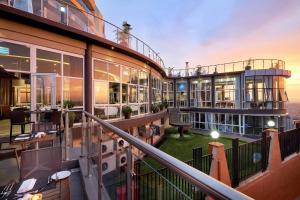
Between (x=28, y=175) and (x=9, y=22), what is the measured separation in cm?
609

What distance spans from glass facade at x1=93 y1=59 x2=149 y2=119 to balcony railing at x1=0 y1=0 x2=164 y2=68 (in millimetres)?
1775

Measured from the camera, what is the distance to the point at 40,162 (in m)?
3.32

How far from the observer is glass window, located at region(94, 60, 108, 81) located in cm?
993

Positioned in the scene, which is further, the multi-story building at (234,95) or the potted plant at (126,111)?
the multi-story building at (234,95)

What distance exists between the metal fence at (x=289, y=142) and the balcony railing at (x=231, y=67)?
12091 millimetres

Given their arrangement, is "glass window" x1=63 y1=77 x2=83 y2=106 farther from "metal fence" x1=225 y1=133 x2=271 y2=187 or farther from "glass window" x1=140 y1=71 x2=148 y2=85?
"metal fence" x1=225 y1=133 x2=271 y2=187

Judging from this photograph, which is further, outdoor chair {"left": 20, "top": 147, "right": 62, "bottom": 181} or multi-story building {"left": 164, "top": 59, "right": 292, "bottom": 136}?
multi-story building {"left": 164, "top": 59, "right": 292, "bottom": 136}

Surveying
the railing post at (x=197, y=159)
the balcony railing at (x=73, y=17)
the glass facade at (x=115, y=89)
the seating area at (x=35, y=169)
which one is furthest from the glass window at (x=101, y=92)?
the railing post at (x=197, y=159)

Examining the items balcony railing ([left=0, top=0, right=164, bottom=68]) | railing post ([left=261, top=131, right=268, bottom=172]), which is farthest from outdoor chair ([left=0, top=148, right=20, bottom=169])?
railing post ([left=261, top=131, right=268, bottom=172])

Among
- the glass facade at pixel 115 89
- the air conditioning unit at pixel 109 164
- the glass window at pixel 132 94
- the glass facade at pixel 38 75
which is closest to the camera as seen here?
the air conditioning unit at pixel 109 164

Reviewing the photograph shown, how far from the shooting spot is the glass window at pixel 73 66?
863 cm

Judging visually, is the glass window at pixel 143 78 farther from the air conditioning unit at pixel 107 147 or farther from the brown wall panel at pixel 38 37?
the air conditioning unit at pixel 107 147

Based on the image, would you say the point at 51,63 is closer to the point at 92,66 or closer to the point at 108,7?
the point at 92,66

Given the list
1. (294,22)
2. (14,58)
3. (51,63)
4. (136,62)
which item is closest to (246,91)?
(294,22)
